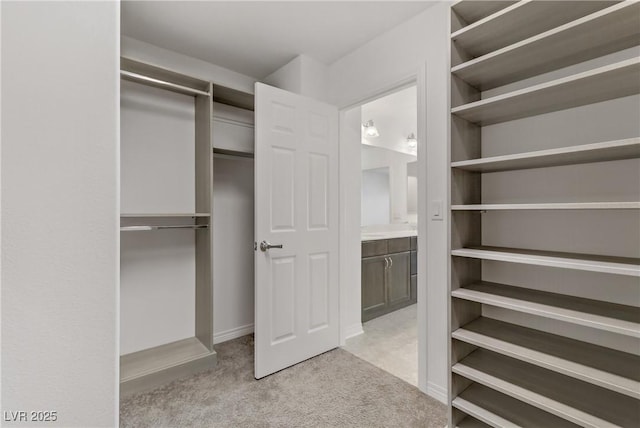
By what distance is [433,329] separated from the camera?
2018 millimetres

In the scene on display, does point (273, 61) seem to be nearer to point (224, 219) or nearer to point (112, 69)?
point (224, 219)

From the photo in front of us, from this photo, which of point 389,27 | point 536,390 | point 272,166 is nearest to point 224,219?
point 272,166

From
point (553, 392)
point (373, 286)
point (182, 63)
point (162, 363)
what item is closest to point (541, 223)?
point (553, 392)

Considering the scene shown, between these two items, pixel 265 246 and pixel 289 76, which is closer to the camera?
pixel 265 246

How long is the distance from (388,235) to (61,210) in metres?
3.56

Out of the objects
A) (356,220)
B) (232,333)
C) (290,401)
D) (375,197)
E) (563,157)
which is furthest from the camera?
(375,197)

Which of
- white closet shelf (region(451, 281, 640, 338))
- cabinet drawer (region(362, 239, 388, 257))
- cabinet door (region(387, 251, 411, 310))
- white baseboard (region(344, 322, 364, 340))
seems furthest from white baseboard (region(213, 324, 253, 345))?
white closet shelf (region(451, 281, 640, 338))

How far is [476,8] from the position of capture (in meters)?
1.40

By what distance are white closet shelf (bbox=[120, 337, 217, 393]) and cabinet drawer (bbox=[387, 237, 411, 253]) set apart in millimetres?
2179

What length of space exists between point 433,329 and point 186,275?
2052 mm

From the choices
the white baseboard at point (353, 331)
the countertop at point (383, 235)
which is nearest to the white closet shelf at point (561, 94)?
the countertop at point (383, 235)

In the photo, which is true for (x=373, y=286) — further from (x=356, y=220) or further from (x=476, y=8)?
(x=476, y=8)

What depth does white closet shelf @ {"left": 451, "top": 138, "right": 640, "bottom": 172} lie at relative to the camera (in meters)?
1.04

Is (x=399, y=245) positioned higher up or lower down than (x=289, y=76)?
lower down
